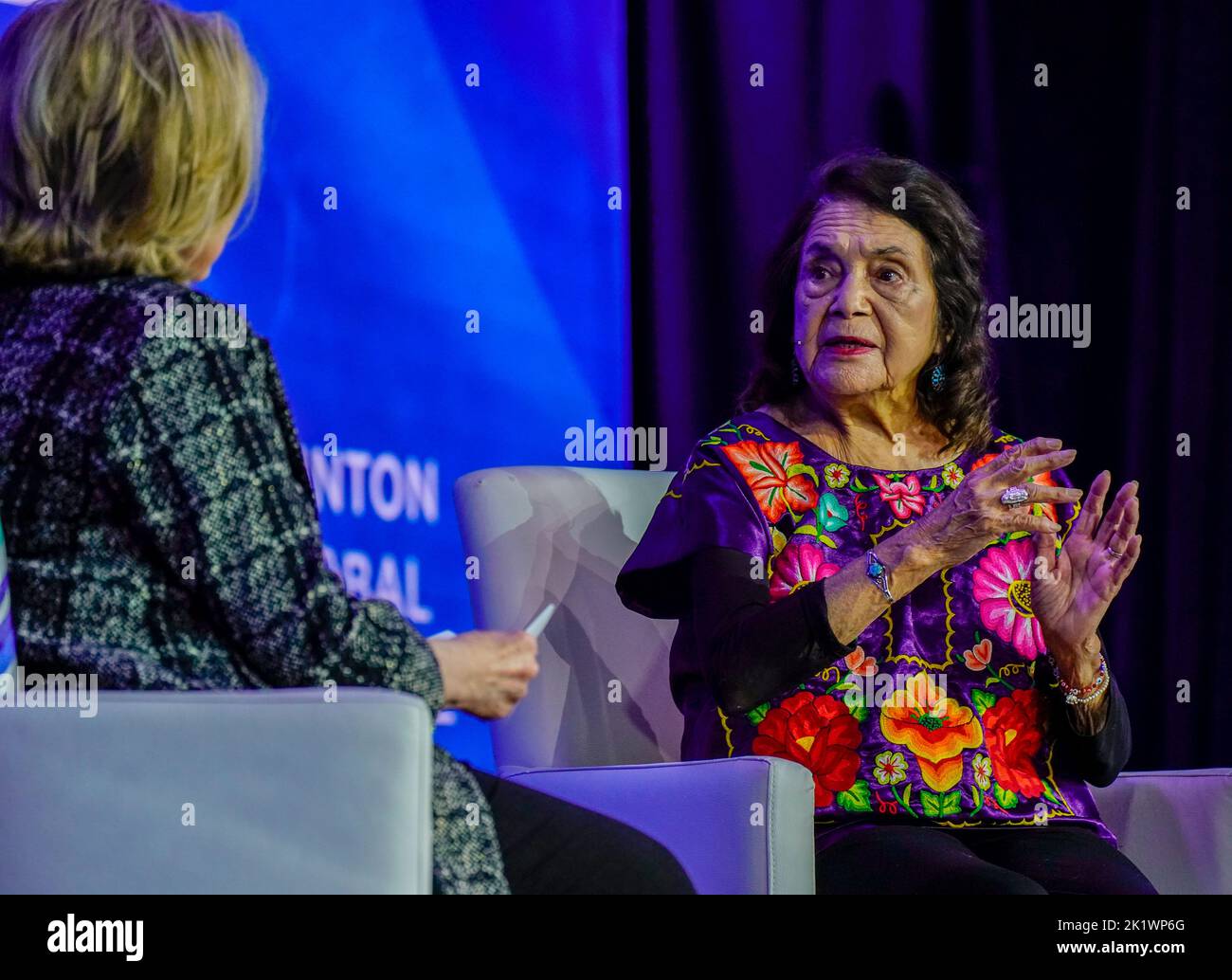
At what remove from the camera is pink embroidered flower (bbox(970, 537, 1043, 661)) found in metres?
1.98

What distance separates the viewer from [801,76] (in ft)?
10.0

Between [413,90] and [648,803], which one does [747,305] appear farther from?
[648,803]

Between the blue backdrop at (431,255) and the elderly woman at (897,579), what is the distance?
702 mm

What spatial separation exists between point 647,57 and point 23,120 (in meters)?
2.00

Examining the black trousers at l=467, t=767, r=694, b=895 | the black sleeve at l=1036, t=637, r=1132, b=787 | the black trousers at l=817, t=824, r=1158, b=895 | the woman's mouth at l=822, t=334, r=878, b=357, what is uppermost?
the woman's mouth at l=822, t=334, r=878, b=357

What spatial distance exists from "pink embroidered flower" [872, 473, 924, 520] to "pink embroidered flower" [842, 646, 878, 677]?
0.20 metres

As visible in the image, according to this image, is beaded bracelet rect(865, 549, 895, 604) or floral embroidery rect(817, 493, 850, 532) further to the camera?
floral embroidery rect(817, 493, 850, 532)

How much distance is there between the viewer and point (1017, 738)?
1.94 m

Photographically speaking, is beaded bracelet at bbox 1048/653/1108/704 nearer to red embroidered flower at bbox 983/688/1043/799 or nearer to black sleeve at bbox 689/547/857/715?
red embroidered flower at bbox 983/688/1043/799

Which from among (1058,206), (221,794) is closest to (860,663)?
(221,794)

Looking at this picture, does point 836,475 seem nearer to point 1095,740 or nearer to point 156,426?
point 1095,740

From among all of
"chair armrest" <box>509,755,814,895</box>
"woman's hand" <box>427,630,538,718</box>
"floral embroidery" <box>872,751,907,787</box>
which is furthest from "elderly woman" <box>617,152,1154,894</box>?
"woman's hand" <box>427,630,538,718</box>

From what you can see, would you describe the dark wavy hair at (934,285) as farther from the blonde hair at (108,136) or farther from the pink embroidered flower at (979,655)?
the blonde hair at (108,136)
